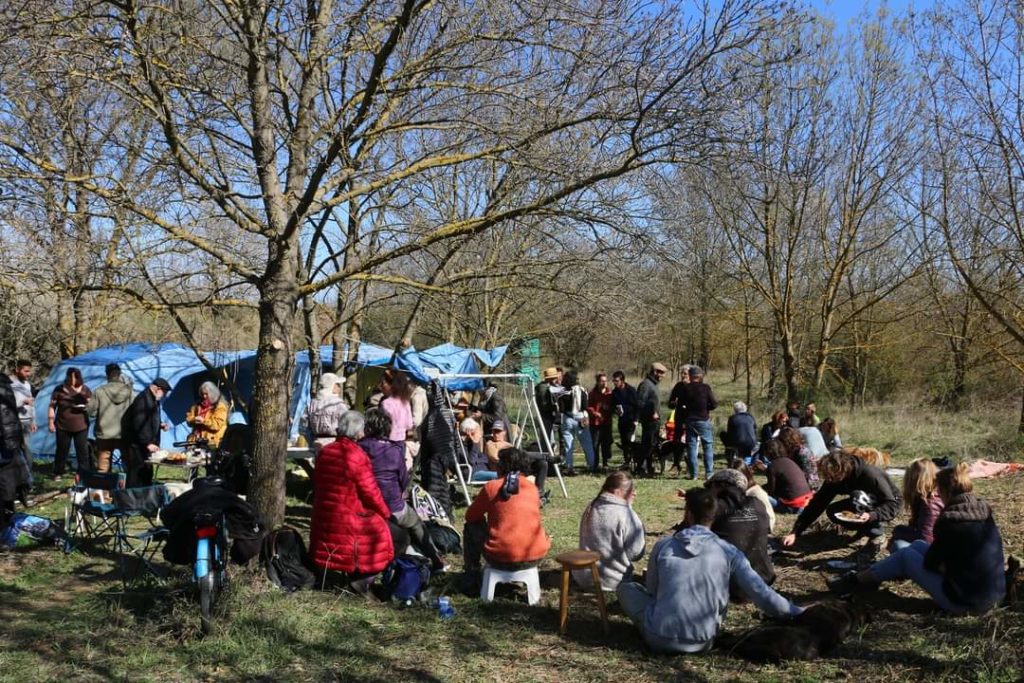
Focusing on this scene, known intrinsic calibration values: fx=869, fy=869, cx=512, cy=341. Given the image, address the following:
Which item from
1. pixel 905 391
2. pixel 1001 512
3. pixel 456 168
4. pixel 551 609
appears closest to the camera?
pixel 551 609

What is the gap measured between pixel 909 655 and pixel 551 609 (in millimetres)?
2156

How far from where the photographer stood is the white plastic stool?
582 centimetres

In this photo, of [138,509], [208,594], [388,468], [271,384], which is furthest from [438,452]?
[208,594]

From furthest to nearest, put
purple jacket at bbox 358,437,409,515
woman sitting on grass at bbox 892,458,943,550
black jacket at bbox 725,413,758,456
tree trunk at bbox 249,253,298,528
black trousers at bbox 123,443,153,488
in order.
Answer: black jacket at bbox 725,413,758,456, black trousers at bbox 123,443,153,488, tree trunk at bbox 249,253,298,528, purple jacket at bbox 358,437,409,515, woman sitting on grass at bbox 892,458,943,550

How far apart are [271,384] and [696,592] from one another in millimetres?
3587

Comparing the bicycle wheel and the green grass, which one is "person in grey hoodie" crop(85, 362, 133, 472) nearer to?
the green grass

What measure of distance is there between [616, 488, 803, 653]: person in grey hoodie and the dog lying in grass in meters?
0.09

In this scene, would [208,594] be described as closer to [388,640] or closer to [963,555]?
[388,640]

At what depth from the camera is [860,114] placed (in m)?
18.4

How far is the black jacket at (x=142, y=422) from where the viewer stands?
29.1 feet

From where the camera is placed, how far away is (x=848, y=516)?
23.2 ft

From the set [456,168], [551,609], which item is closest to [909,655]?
[551,609]

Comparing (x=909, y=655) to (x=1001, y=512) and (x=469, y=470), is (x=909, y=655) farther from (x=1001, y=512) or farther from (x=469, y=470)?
(x=469, y=470)

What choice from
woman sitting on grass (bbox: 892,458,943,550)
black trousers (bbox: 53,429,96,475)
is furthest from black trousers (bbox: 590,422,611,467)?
woman sitting on grass (bbox: 892,458,943,550)
